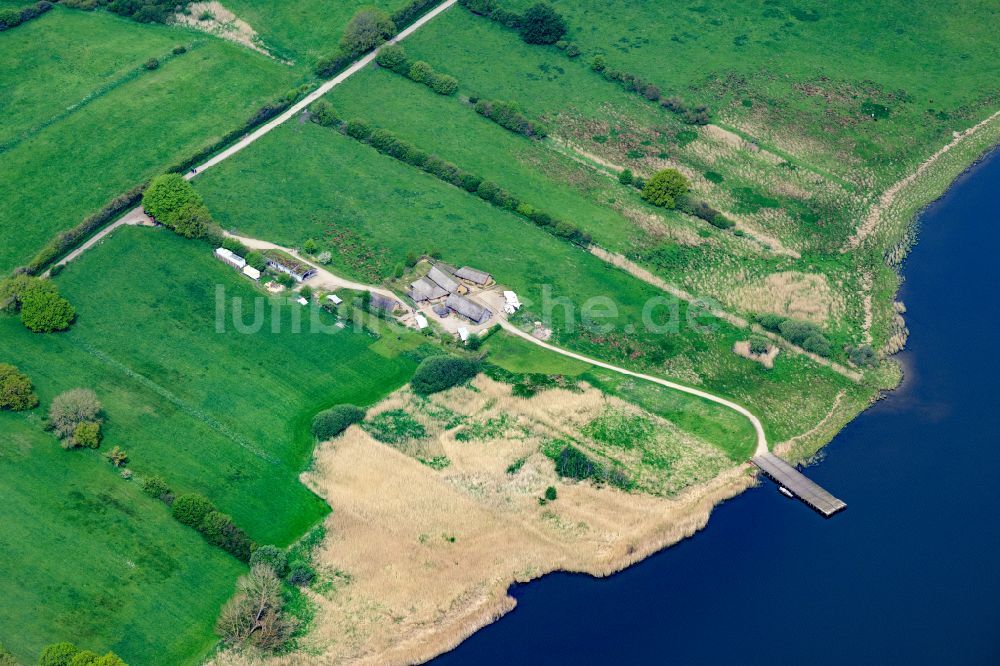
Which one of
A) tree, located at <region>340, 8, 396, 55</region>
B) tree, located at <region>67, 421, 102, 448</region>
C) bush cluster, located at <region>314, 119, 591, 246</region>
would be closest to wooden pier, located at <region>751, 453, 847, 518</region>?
bush cluster, located at <region>314, 119, 591, 246</region>

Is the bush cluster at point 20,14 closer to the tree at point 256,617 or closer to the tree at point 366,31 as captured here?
the tree at point 366,31

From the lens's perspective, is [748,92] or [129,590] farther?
[748,92]

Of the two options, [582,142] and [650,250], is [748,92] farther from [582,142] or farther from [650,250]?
[650,250]

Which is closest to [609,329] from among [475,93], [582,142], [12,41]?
[582,142]

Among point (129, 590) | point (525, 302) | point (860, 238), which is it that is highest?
point (860, 238)

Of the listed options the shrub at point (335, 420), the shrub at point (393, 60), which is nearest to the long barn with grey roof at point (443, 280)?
the shrub at point (335, 420)

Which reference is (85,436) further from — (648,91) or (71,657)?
(648,91)
